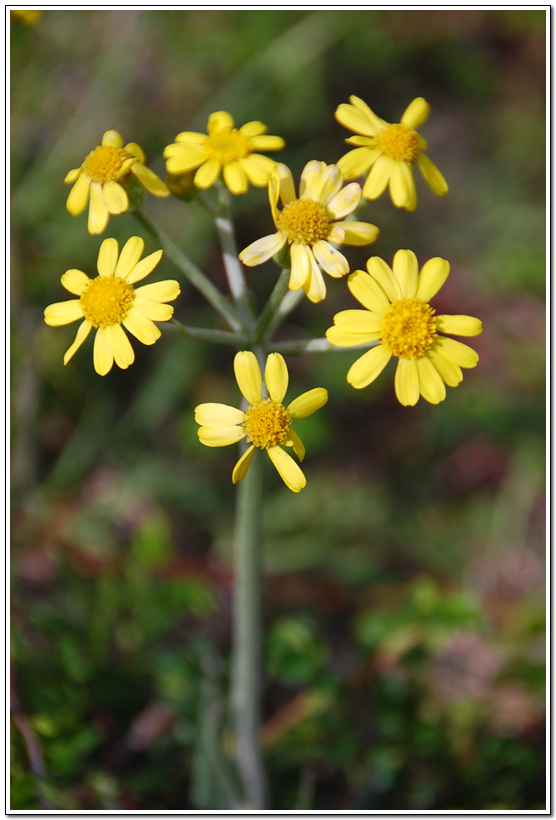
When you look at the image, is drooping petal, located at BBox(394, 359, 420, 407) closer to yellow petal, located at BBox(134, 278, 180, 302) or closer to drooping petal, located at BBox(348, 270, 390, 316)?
drooping petal, located at BBox(348, 270, 390, 316)

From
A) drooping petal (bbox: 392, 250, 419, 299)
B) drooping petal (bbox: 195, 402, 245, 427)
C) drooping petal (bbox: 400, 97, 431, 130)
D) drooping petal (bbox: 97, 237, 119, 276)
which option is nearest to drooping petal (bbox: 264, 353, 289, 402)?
drooping petal (bbox: 195, 402, 245, 427)

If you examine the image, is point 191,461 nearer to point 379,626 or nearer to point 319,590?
point 319,590

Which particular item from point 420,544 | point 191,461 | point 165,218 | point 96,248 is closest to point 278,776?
point 420,544

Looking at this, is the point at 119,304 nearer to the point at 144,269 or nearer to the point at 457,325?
the point at 144,269

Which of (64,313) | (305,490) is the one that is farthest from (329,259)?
(305,490)

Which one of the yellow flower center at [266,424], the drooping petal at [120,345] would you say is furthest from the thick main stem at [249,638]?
the drooping petal at [120,345]

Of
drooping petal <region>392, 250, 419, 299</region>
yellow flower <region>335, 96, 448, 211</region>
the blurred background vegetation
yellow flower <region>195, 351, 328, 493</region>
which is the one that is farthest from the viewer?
the blurred background vegetation
